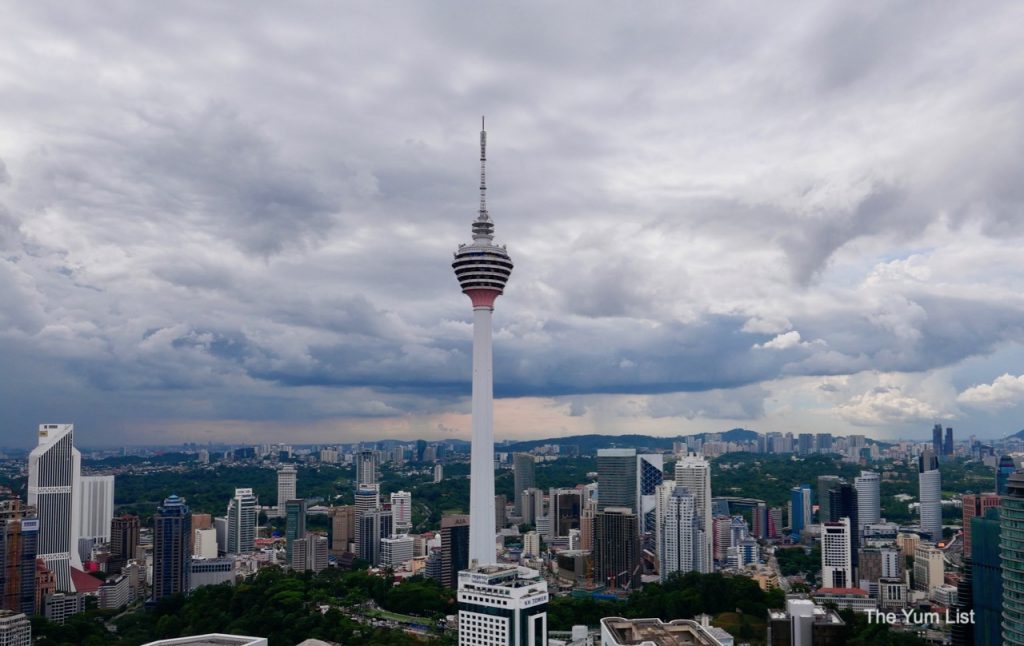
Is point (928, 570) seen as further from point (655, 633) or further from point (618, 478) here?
point (655, 633)

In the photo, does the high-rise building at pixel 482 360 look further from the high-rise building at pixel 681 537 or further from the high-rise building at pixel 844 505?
the high-rise building at pixel 844 505

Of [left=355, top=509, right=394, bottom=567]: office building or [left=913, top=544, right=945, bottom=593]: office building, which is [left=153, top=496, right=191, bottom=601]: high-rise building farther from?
[left=913, top=544, right=945, bottom=593]: office building

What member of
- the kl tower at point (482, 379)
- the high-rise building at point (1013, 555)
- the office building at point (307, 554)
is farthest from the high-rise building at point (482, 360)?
the office building at point (307, 554)

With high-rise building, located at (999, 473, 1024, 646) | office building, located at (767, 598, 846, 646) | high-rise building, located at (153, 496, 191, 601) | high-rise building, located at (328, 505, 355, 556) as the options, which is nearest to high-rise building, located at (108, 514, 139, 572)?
high-rise building, located at (153, 496, 191, 601)

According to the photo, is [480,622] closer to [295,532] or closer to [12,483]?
[295,532]

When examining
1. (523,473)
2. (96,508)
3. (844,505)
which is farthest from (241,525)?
(844,505)

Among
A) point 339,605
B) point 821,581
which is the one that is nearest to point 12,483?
point 339,605
